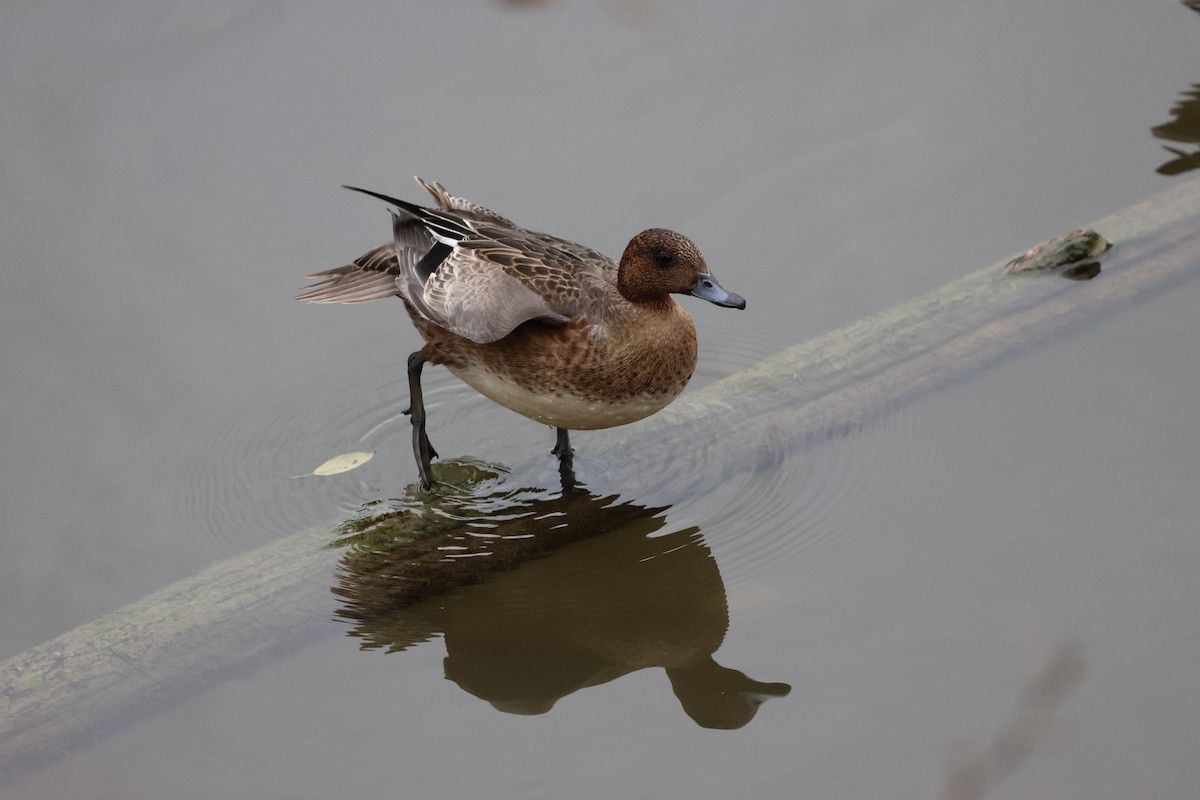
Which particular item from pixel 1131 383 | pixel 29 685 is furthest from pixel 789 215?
pixel 29 685

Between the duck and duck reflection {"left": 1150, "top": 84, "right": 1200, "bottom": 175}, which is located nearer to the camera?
the duck

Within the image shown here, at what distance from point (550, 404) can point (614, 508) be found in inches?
22.7

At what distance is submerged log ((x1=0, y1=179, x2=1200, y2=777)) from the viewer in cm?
481

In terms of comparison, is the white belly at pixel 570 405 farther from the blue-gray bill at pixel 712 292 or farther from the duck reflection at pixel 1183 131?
the duck reflection at pixel 1183 131

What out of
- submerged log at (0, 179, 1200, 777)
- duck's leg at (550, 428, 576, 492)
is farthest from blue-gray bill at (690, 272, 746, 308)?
duck's leg at (550, 428, 576, 492)

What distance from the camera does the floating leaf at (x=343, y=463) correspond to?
607 cm

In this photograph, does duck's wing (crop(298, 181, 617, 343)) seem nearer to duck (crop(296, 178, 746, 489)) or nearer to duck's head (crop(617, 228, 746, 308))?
duck (crop(296, 178, 746, 489))

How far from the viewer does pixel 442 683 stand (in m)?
5.09

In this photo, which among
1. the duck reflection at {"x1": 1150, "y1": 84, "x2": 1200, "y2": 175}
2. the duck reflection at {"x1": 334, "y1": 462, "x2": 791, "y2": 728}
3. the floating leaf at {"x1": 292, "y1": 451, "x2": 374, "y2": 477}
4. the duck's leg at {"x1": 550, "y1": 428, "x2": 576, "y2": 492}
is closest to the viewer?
the duck reflection at {"x1": 334, "y1": 462, "x2": 791, "y2": 728}

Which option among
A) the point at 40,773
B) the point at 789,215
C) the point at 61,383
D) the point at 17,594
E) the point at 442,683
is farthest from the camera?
the point at 789,215

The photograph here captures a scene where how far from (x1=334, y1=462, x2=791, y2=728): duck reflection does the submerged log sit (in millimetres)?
19

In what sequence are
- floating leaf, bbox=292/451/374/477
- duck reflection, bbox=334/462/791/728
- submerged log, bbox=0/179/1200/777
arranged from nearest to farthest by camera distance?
submerged log, bbox=0/179/1200/777 → duck reflection, bbox=334/462/791/728 → floating leaf, bbox=292/451/374/477

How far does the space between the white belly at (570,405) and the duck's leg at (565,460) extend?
0.90 ft

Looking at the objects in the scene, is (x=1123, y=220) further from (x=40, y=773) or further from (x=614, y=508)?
(x=40, y=773)
